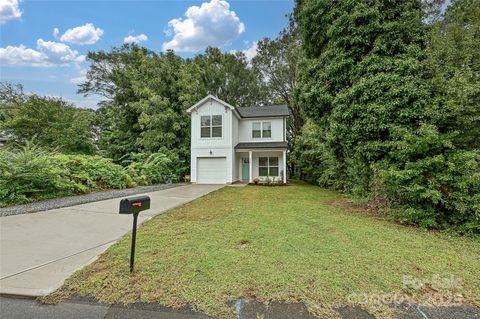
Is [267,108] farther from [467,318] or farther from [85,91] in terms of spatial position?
[85,91]

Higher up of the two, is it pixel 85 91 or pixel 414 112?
pixel 85 91

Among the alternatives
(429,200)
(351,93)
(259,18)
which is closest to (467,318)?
(429,200)

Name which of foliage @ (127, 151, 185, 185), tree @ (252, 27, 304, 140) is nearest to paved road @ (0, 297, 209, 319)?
foliage @ (127, 151, 185, 185)

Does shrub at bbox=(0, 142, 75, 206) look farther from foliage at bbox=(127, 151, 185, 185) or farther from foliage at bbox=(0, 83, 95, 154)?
foliage at bbox=(0, 83, 95, 154)

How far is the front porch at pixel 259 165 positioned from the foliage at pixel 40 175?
9489 mm

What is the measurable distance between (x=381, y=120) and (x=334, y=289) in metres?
5.48

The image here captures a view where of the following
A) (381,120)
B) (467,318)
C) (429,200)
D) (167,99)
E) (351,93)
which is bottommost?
(467,318)

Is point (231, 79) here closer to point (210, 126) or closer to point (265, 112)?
point (265, 112)

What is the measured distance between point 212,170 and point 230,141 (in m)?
2.41

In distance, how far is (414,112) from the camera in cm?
620

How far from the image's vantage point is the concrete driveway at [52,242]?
297 cm

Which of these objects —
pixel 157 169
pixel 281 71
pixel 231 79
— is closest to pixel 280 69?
pixel 281 71

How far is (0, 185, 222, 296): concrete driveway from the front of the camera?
2971mm

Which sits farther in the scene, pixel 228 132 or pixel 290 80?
pixel 290 80
